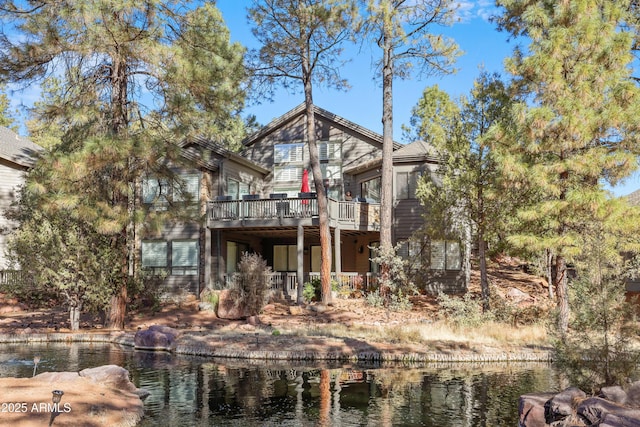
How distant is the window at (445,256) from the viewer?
25156mm

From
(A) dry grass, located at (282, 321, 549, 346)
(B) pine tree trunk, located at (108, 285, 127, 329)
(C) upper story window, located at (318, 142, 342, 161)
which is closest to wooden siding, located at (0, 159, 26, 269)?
(B) pine tree trunk, located at (108, 285, 127, 329)

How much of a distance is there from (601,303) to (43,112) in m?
15.9

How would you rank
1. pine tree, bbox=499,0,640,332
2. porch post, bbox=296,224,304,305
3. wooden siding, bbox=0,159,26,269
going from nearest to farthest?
pine tree, bbox=499,0,640,332 < porch post, bbox=296,224,304,305 < wooden siding, bbox=0,159,26,269

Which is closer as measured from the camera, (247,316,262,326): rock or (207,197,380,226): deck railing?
(247,316,262,326): rock

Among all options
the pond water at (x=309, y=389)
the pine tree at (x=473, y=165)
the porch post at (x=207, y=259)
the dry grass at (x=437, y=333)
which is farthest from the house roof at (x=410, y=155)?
the pond water at (x=309, y=389)

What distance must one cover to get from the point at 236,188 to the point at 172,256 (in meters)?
4.50

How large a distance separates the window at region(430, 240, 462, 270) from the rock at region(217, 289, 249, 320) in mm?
9617

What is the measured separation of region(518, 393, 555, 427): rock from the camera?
7566 mm

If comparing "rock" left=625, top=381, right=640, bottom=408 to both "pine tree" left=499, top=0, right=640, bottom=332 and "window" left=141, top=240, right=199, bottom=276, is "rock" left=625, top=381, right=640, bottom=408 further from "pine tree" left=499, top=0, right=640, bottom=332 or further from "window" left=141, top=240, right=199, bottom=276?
"window" left=141, top=240, right=199, bottom=276

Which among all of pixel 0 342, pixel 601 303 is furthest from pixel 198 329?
pixel 601 303

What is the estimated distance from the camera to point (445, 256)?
25328mm

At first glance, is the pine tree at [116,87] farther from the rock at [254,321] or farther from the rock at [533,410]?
the rock at [533,410]

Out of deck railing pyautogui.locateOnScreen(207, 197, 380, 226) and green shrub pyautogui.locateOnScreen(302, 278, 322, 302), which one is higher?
deck railing pyautogui.locateOnScreen(207, 197, 380, 226)

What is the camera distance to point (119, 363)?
1265 cm
